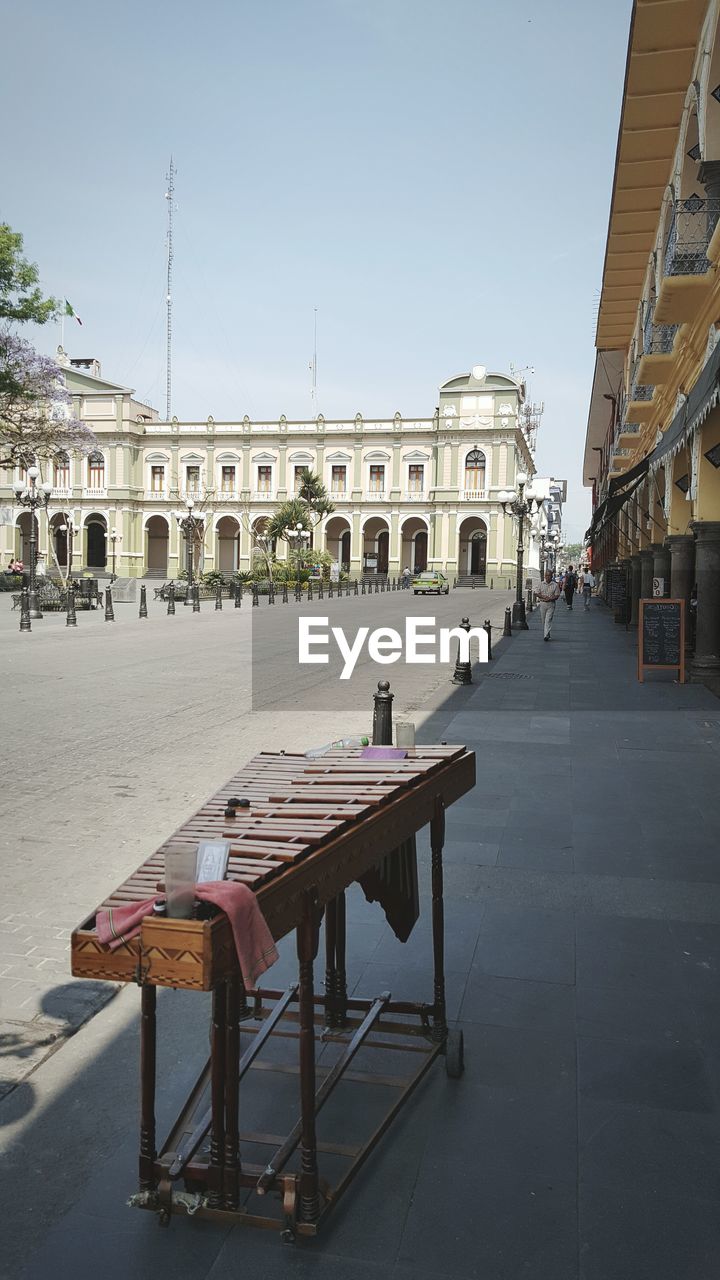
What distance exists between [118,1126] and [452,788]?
168cm

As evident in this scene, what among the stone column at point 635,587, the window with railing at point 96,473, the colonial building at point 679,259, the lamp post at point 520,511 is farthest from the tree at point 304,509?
the colonial building at point 679,259

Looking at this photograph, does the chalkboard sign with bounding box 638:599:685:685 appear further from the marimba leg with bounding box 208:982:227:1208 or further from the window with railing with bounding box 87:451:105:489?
the window with railing with bounding box 87:451:105:489

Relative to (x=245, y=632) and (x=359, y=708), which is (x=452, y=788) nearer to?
(x=359, y=708)

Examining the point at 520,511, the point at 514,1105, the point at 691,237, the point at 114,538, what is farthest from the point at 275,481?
the point at 514,1105

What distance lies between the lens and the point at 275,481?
75.4m

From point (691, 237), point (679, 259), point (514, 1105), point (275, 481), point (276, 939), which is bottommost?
point (514, 1105)

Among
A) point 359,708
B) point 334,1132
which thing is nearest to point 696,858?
point 334,1132

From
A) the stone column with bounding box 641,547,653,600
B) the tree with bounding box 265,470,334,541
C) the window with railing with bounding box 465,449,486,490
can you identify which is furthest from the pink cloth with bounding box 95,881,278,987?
the window with railing with bounding box 465,449,486,490

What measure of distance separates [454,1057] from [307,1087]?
0.99 metres

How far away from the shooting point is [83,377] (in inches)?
2970

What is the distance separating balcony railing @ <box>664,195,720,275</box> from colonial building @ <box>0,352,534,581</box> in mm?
57154

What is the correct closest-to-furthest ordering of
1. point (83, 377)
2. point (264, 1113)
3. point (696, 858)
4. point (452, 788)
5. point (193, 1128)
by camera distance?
point (193, 1128), point (264, 1113), point (452, 788), point (696, 858), point (83, 377)

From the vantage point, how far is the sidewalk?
8.30ft

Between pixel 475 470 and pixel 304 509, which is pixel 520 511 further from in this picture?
pixel 475 470
